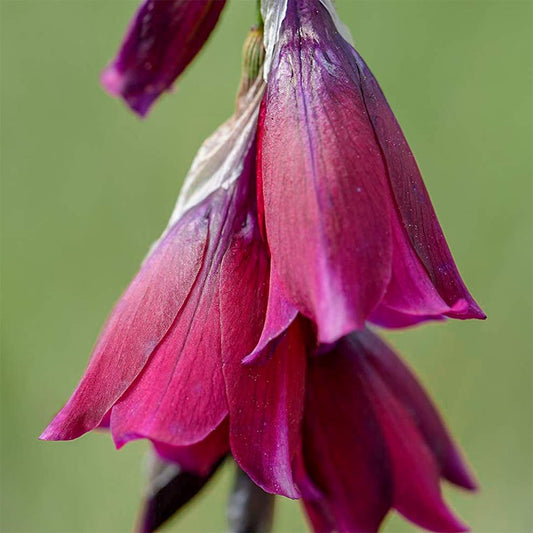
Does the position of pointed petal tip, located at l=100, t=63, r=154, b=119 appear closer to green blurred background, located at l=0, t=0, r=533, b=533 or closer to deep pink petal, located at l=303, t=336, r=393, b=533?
deep pink petal, located at l=303, t=336, r=393, b=533

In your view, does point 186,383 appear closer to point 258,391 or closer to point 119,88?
point 258,391

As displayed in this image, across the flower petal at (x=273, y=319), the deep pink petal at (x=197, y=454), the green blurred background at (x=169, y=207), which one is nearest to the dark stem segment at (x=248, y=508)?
the deep pink petal at (x=197, y=454)

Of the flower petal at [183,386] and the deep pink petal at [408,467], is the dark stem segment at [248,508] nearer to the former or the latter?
the deep pink petal at [408,467]

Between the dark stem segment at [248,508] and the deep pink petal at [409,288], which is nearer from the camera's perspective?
the deep pink petal at [409,288]

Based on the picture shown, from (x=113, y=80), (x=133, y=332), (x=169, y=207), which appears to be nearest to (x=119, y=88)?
(x=113, y=80)

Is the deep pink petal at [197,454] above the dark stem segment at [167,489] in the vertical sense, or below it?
above

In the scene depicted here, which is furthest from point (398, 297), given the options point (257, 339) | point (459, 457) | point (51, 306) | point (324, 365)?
point (51, 306)

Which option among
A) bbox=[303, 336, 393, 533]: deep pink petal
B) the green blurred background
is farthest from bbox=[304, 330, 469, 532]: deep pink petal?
the green blurred background
